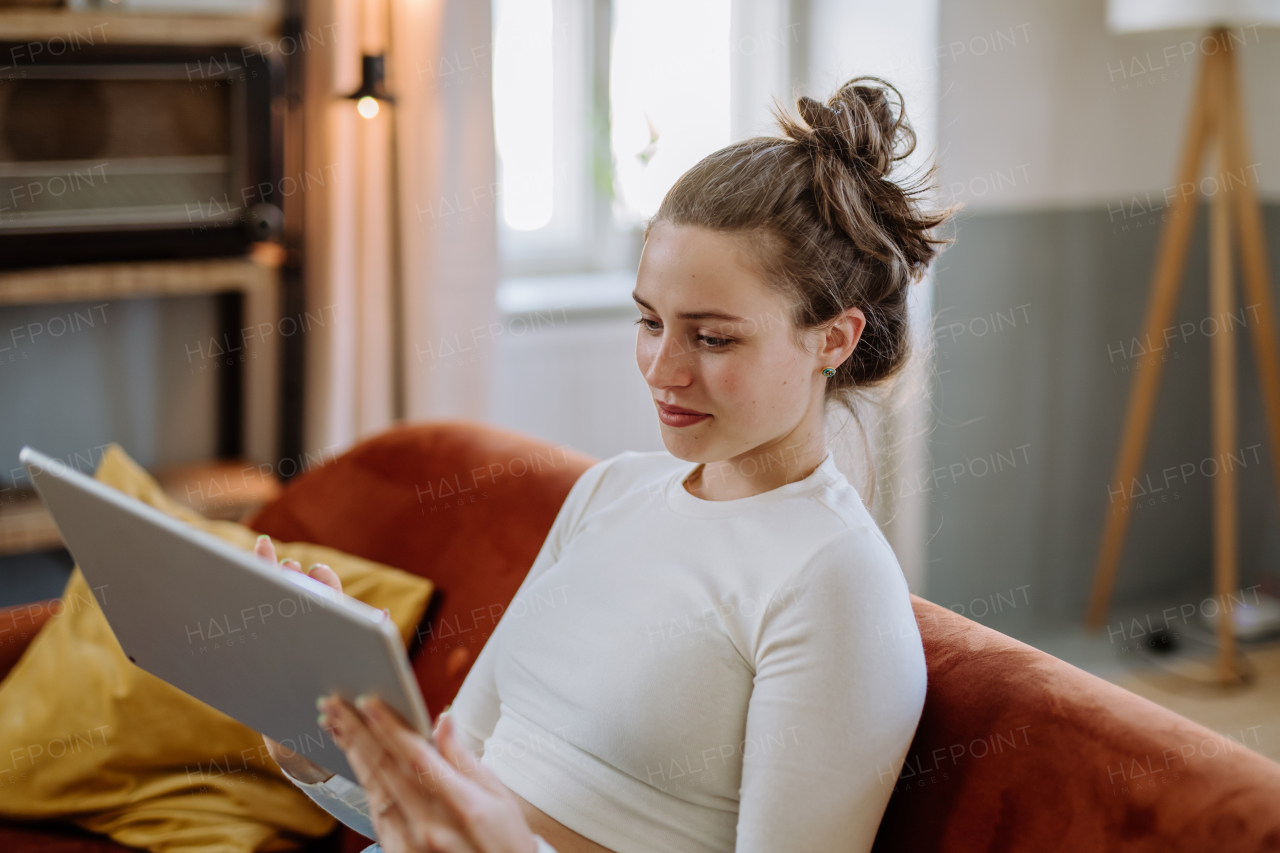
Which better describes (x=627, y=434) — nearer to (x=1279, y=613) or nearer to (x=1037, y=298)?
(x=1037, y=298)

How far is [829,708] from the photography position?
2.70 ft

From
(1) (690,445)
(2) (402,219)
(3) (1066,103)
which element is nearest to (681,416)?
(1) (690,445)

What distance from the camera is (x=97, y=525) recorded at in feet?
2.94

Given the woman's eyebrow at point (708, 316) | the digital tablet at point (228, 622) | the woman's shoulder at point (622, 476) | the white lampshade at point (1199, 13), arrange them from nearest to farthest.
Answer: the digital tablet at point (228, 622), the woman's eyebrow at point (708, 316), the woman's shoulder at point (622, 476), the white lampshade at point (1199, 13)

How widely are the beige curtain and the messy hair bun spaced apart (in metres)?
1.45

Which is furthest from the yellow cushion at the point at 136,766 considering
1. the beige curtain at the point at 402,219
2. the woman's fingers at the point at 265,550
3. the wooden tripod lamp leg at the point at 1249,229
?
the wooden tripod lamp leg at the point at 1249,229

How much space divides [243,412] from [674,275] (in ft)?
6.10

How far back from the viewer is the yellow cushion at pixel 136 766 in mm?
1345

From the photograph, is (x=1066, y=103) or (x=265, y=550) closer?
(x=265, y=550)

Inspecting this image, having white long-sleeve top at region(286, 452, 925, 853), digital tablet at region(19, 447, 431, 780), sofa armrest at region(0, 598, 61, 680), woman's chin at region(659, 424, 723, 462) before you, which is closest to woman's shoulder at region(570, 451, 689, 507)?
white long-sleeve top at region(286, 452, 925, 853)

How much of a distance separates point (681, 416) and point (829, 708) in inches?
11.7

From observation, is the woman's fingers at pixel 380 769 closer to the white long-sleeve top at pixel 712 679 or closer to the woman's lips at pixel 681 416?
the white long-sleeve top at pixel 712 679

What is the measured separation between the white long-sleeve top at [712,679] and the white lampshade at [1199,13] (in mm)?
1772

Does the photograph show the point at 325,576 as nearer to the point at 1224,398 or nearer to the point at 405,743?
the point at 405,743
